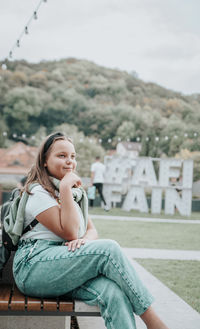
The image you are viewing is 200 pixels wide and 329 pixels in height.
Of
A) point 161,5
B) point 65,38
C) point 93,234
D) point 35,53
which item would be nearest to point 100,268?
point 93,234

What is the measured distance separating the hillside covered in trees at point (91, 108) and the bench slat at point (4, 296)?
1613 inches

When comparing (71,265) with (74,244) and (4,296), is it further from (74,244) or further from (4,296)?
(4,296)

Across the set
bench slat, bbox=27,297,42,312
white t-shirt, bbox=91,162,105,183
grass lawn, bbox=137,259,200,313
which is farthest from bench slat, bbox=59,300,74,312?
white t-shirt, bbox=91,162,105,183

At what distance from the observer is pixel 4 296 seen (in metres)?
2.41

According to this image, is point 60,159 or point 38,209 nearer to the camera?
point 38,209

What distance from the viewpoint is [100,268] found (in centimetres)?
228

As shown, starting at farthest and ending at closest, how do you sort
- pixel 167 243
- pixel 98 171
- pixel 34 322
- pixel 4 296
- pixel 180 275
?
pixel 98 171 < pixel 167 243 < pixel 180 275 < pixel 34 322 < pixel 4 296

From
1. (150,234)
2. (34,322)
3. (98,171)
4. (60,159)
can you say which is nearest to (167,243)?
(150,234)

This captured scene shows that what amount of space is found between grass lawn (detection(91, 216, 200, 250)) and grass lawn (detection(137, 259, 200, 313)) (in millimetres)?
1358

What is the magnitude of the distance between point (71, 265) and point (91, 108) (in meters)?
53.4

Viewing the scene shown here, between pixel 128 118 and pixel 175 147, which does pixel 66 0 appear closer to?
pixel 128 118

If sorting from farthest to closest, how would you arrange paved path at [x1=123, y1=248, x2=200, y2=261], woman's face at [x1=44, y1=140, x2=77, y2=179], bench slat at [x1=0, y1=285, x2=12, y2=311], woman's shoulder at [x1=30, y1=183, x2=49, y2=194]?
1. paved path at [x1=123, y1=248, x2=200, y2=261]
2. woman's face at [x1=44, y1=140, x2=77, y2=179]
3. woman's shoulder at [x1=30, y1=183, x2=49, y2=194]
4. bench slat at [x1=0, y1=285, x2=12, y2=311]

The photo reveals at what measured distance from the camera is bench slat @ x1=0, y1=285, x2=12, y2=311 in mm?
2279

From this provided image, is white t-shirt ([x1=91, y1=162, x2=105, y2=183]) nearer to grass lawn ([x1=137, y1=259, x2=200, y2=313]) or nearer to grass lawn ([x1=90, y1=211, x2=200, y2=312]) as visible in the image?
grass lawn ([x1=90, y1=211, x2=200, y2=312])
